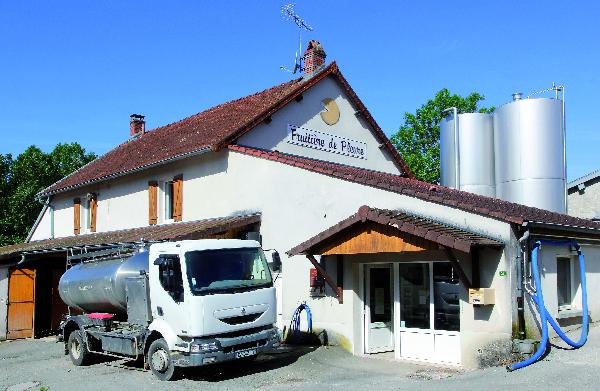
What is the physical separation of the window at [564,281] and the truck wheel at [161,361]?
829cm

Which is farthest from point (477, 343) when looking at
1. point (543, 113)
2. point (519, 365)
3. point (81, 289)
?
point (543, 113)

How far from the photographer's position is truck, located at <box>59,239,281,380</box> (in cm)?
1103

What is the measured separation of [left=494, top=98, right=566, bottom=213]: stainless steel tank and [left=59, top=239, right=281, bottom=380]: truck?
11.8 metres

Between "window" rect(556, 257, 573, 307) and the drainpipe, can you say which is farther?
the drainpipe

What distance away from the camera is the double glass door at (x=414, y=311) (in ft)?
40.7

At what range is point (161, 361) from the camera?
11539 mm

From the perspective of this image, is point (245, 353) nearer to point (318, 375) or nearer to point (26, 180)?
point (318, 375)

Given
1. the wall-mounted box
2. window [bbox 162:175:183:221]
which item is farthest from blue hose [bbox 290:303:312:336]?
window [bbox 162:175:183:221]

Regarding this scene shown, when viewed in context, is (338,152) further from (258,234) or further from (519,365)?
(519,365)

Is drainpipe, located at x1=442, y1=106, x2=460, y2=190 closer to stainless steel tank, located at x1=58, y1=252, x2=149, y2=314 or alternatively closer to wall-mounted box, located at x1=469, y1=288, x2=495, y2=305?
wall-mounted box, located at x1=469, y1=288, x2=495, y2=305

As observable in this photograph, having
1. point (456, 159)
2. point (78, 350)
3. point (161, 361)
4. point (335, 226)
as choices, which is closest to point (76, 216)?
point (78, 350)

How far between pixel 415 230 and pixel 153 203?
11149 millimetres

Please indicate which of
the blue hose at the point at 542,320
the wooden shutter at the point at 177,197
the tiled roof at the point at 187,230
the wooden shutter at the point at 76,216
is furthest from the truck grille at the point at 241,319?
the wooden shutter at the point at 76,216

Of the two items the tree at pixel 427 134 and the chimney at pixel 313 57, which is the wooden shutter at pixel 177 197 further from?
the tree at pixel 427 134
